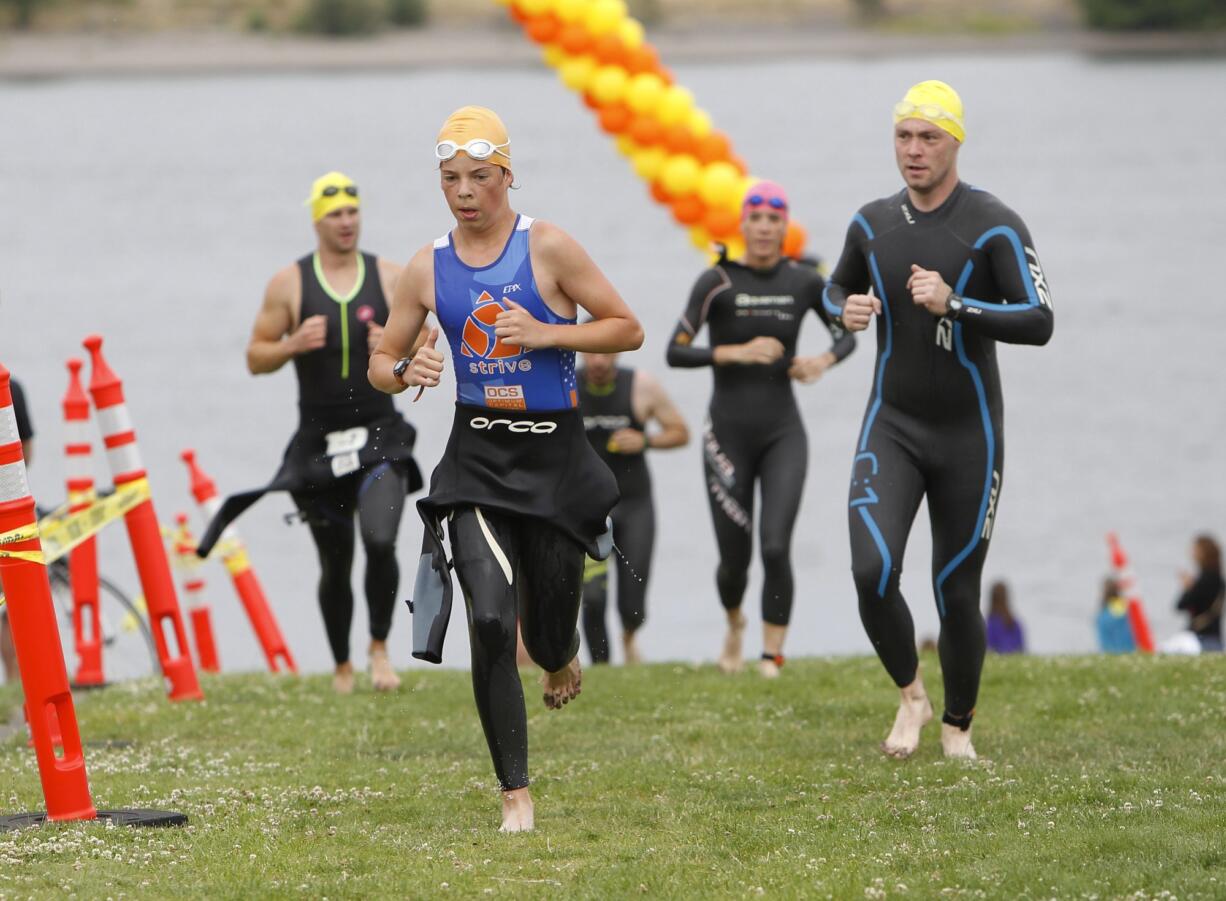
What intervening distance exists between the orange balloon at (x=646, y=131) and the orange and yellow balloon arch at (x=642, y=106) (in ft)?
0.03

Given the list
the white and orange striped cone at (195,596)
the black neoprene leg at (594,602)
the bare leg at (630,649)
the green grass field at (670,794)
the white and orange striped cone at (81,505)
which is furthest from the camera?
the white and orange striped cone at (195,596)

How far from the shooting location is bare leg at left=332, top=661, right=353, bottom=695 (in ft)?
36.6

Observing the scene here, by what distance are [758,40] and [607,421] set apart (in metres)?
61.4

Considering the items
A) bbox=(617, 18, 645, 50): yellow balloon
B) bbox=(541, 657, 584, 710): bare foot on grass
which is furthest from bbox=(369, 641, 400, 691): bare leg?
bbox=(617, 18, 645, 50): yellow balloon

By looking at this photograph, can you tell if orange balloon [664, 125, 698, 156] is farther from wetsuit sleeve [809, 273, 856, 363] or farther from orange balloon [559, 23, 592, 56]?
wetsuit sleeve [809, 273, 856, 363]

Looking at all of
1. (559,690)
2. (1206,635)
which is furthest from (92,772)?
(1206,635)

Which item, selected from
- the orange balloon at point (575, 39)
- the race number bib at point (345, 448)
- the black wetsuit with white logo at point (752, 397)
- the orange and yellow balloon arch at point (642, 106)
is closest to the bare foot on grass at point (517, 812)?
the race number bib at point (345, 448)

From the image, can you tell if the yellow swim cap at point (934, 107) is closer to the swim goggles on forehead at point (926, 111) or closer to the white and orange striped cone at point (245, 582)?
the swim goggles on forehead at point (926, 111)

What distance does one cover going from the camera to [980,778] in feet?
25.7

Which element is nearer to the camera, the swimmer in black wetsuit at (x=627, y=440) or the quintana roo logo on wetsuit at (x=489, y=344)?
the quintana roo logo on wetsuit at (x=489, y=344)

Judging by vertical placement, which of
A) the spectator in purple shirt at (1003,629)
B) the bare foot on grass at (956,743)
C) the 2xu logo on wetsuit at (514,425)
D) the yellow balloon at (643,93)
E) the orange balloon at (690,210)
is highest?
the yellow balloon at (643,93)

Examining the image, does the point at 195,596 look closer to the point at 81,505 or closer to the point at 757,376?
the point at 81,505

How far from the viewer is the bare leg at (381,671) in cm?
1105

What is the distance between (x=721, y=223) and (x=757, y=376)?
8224mm
